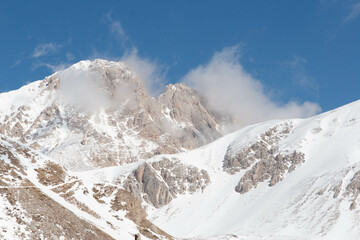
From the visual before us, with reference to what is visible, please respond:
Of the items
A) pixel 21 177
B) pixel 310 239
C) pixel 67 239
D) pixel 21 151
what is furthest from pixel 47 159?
pixel 310 239

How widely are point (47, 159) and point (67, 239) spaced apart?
1177 inches

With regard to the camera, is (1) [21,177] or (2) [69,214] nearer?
(2) [69,214]

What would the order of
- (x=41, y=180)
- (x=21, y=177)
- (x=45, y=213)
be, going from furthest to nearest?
(x=41, y=180)
(x=21, y=177)
(x=45, y=213)

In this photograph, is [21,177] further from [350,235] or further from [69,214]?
[350,235]

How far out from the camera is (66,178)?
266 feet

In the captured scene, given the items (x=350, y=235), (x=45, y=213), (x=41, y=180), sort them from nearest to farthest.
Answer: (x=45, y=213) → (x=41, y=180) → (x=350, y=235)

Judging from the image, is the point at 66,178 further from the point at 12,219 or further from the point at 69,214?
the point at 12,219

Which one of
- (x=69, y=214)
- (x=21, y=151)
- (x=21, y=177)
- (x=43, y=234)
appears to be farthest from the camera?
(x=21, y=151)

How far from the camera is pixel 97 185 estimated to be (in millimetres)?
86812

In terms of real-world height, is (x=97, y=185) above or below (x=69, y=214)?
above

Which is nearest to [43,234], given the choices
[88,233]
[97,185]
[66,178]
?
[88,233]

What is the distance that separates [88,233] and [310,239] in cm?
15336

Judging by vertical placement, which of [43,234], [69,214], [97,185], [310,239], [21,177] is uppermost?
[310,239]

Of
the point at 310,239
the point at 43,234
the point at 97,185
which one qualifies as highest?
the point at 310,239
